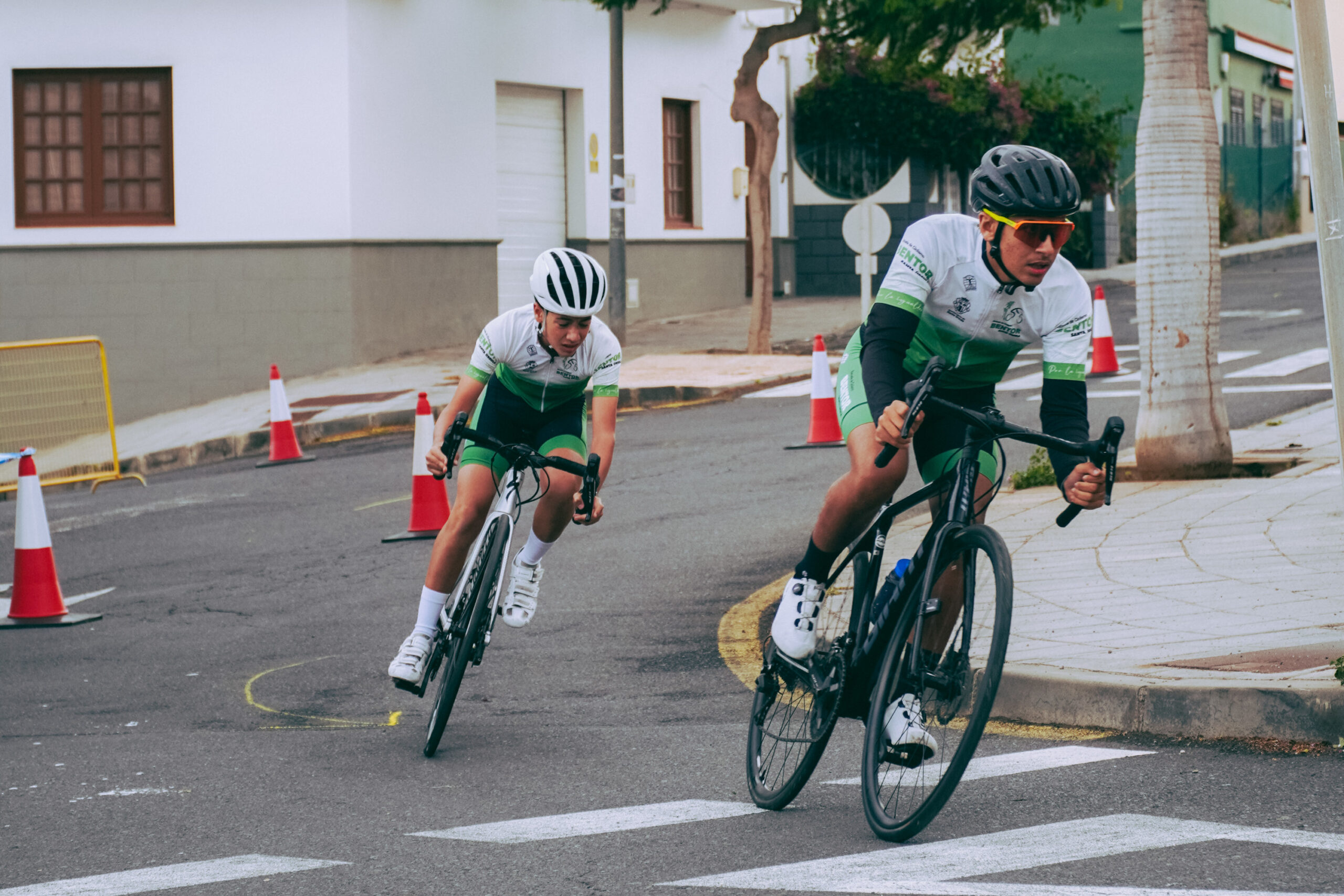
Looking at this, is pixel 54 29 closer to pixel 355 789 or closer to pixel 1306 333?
pixel 1306 333

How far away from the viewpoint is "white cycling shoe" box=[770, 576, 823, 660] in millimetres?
5031

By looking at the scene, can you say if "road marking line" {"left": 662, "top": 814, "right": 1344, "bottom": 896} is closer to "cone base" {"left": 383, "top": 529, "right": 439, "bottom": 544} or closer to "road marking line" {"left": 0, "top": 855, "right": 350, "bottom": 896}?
"road marking line" {"left": 0, "top": 855, "right": 350, "bottom": 896}

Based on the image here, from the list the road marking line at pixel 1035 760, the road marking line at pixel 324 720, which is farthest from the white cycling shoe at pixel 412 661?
the road marking line at pixel 1035 760

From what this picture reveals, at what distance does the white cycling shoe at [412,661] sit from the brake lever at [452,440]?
2.04 ft

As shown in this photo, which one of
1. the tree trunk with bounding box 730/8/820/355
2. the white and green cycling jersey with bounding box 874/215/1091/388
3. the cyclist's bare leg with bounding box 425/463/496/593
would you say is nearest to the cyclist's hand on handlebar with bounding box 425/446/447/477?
the cyclist's bare leg with bounding box 425/463/496/593

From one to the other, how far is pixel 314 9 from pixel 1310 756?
675 inches

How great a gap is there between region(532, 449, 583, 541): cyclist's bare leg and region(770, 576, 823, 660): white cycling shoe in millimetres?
1556

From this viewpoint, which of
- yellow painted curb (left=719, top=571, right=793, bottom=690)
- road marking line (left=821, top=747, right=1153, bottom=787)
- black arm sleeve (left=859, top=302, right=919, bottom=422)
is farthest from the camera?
yellow painted curb (left=719, top=571, right=793, bottom=690)

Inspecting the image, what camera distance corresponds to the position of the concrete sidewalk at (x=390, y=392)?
17.3 meters

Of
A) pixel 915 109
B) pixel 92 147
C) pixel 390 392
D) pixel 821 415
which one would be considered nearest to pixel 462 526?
pixel 821 415

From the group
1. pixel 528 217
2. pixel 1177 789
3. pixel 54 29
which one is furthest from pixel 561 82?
pixel 1177 789

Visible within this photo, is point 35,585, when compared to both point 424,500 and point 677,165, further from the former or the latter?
point 677,165

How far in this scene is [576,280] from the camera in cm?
614

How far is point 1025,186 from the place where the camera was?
15.2 feet
